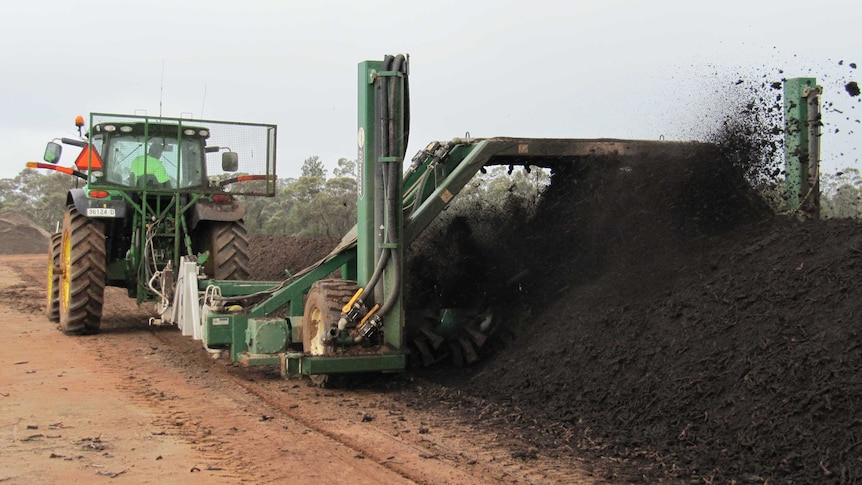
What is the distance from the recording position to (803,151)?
268 inches

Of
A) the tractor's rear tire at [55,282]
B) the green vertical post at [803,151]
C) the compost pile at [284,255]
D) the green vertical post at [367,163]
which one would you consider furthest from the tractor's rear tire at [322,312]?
the compost pile at [284,255]

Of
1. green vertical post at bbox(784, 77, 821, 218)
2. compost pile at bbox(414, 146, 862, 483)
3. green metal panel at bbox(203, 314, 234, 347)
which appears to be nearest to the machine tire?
green metal panel at bbox(203, 314, 234, 347)

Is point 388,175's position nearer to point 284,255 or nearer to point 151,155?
point 151,155

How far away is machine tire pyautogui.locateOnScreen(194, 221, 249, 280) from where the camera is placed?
33.8 feet

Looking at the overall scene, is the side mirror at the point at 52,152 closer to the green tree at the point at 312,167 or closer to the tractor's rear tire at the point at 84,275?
the tractor's rear tire at the point at 84,275

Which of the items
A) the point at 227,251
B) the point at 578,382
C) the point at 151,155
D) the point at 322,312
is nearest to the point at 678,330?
the point at 578,382

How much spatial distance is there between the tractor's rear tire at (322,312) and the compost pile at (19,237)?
26298mm

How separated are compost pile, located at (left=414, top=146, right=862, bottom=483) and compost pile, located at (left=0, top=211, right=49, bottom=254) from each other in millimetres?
26427

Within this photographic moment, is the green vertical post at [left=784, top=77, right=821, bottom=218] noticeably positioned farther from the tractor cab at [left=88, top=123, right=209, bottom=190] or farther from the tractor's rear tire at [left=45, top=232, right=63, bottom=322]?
the tractor's rear tire at [left=45, top=232, right=63, bottom=322]

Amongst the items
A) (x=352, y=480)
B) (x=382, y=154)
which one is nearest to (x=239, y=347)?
(x=382, y=154)

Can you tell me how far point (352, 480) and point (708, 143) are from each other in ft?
14.5

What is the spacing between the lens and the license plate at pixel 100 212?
9945mm

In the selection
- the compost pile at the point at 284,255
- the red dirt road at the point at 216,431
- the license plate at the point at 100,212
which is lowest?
the red dirt road at the point at 216,431

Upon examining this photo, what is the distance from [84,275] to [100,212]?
0.78m
